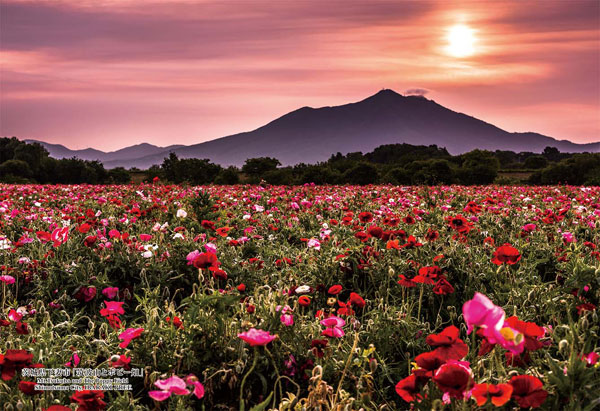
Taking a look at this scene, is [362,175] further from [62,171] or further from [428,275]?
[62,171]

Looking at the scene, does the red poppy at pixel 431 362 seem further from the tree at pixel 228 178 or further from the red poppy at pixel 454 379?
the tree at pixel 228 178

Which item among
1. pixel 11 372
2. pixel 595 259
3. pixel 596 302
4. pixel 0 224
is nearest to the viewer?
pixel 11 372

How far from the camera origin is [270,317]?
8.32 ft

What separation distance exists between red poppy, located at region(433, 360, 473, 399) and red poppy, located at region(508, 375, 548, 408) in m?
0.21

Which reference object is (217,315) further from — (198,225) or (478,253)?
(198,225)

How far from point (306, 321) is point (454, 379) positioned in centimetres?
166

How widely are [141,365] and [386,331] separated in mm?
1600

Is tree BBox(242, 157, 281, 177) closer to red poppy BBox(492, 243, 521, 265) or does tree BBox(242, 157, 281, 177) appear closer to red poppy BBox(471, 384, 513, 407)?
red poppy BBox(492, 243, 521, 265)

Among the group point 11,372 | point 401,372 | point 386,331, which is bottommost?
point 401,372

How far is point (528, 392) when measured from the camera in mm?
1767

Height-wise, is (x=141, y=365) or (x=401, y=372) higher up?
(x=141, y=365)

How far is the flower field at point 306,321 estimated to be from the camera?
1.95 m

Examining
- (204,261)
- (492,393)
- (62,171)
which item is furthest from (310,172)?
(492,393)

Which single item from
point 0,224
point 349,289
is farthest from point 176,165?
point 349,289
